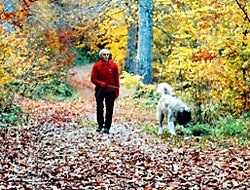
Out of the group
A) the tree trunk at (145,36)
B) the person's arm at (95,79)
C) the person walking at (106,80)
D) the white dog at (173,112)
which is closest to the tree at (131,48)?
the tree trunk at (145,36)

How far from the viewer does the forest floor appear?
19.3 ft

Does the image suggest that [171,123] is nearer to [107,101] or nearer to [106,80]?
[107,101]

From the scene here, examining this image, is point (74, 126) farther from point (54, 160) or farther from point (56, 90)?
point (56, 90)

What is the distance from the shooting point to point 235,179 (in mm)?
5727

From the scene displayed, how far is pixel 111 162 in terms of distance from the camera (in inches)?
277

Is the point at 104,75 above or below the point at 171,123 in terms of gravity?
above

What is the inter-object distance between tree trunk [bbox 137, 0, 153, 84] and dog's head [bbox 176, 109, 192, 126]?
7.69 metres

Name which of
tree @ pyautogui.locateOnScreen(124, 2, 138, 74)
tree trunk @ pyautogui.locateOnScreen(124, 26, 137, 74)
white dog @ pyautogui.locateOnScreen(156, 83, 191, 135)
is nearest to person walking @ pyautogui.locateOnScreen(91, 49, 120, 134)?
white dog @ pyautogui.locateOnScreen(156, 83, 191, 135)

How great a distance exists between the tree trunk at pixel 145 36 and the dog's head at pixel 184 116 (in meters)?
7.69

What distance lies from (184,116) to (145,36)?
7955 mm

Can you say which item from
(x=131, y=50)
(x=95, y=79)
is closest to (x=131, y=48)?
(x=131, y=50)

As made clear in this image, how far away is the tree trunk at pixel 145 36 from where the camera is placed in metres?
17.2

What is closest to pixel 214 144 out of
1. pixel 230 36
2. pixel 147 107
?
pixel 230 36

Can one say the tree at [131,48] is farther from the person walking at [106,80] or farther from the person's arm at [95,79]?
the person's arm at [95,79]
